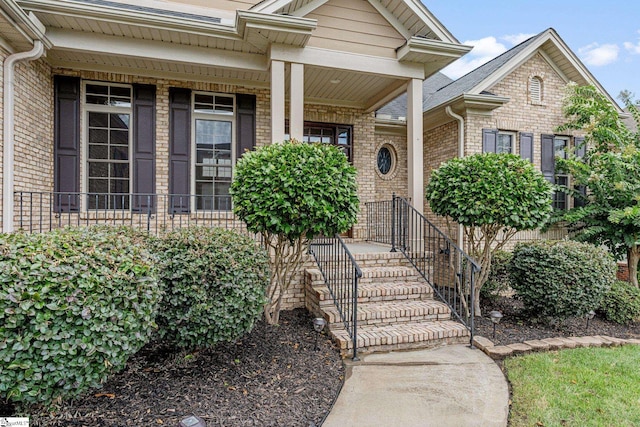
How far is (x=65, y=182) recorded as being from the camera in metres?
5.68

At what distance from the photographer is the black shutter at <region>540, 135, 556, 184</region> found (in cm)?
819

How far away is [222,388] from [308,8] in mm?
5283

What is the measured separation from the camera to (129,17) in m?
4.88

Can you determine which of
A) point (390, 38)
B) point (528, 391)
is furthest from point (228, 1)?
point (528, 391)

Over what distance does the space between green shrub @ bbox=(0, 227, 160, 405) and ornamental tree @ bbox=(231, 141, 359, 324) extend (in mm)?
1489

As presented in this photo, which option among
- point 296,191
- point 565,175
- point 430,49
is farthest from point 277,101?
point 565,175

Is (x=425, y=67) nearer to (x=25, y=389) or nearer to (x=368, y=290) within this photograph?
(x=368, y=290)

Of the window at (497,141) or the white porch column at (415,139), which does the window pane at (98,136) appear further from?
the window at (497,141)

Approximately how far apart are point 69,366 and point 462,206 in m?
4.50

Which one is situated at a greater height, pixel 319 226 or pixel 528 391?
pixel 319 226

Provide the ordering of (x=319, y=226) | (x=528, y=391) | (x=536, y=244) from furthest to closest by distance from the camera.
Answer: (x=536, y=244) < (x=319, y=226) < (x=528, y=391)

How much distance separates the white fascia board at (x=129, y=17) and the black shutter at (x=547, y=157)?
6.89m

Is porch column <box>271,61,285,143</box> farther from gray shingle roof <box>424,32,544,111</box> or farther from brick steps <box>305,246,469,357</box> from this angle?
gray shingle roof <box>424,32,544,111</box>

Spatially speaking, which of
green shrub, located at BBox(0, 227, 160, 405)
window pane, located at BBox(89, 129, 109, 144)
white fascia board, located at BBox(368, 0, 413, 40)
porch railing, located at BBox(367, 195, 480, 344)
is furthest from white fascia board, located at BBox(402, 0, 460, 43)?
green shrub, located at BBox(0, 227, 160, 405)
